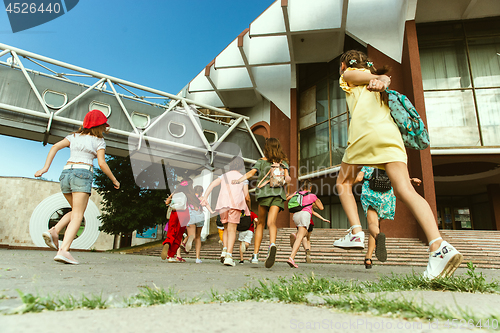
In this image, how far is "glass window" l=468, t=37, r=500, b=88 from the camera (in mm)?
11867

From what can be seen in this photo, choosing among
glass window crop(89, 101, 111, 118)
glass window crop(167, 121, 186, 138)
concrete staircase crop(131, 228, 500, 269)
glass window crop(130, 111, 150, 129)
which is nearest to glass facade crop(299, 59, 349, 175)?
concrete staircase crop(131, 228, 500, 269)

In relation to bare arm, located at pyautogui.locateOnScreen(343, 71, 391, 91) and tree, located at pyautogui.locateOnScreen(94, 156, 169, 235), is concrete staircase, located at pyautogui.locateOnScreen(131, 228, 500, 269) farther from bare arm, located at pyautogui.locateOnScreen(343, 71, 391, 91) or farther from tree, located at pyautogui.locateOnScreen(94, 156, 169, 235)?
tree, located at pyautogui.locateOnScreen(94, 156, 169, 235)

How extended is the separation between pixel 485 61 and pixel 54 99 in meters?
17.2

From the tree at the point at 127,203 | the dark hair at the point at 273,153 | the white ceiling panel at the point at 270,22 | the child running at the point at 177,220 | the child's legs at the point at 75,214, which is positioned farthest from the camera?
the tree at the point at 127,203

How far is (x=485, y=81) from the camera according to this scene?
11.9m

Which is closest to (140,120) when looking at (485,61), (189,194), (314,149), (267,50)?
(267,50)

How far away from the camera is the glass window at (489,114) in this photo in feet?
36.7

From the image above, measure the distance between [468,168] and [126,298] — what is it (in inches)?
641

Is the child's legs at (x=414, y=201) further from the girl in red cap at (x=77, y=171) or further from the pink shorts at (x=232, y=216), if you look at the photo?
the pink shorts at (x=232, y=216)

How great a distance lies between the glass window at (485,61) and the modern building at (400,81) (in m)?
0.04

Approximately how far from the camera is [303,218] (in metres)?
5.52

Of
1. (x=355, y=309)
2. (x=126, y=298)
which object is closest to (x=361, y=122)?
(x=355, y=309)

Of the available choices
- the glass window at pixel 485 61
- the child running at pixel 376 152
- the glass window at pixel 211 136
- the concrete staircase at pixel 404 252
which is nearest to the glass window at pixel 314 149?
the glass window at pixel 211 136

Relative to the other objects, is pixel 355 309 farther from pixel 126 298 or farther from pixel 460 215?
pixel 460 215
